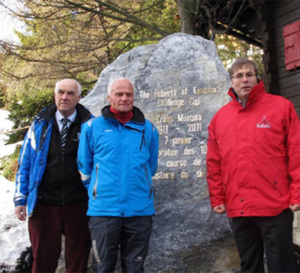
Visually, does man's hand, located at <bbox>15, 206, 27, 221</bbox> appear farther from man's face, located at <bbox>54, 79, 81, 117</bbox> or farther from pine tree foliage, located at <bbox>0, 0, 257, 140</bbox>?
pine tree foliage, located at <bbox>0, 0, 257, 140</bbox>

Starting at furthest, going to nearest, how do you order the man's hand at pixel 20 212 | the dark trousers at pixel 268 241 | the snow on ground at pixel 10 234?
1. the snow on ground at pixel 10 234
2. the man's hand at pixel 20 212
3. the dark trousers at pixel 268 241

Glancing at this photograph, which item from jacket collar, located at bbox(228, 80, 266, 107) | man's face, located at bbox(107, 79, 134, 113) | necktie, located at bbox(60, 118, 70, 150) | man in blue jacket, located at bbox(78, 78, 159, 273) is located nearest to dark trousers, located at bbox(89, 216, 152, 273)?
man in blue jacket, located at bbox(78, 78, 159, 273)

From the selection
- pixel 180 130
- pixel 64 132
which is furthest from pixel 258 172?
pixel 64 132

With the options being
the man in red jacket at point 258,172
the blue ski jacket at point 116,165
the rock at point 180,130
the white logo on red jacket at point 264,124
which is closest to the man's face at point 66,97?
the blue ski jacket at point 116,165

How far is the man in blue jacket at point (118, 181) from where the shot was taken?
2811mm

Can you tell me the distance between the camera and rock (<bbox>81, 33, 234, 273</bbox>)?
12.3ft

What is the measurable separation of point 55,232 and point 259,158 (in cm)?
175

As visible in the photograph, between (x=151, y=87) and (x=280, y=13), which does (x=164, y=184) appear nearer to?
(x=151, y=87)

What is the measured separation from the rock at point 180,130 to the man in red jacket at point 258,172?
91 cm

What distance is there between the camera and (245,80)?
9.51 ft

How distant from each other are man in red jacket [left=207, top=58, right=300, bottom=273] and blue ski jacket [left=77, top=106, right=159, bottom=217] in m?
0.56

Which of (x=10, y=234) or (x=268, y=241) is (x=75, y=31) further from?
(x=268, y=241)

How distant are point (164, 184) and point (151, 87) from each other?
107cm

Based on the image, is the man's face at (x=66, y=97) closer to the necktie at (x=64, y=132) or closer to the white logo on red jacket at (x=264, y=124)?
the necktie at (x=64, y=132)
